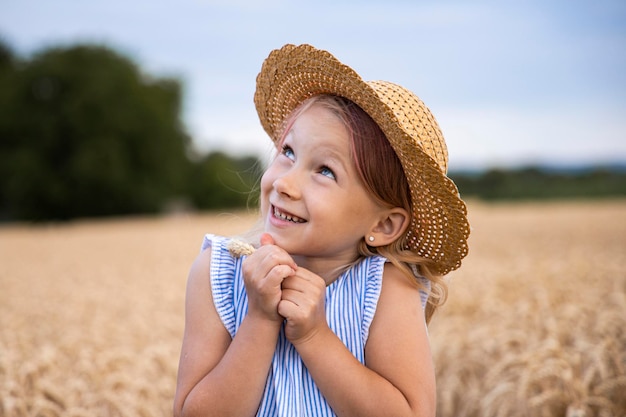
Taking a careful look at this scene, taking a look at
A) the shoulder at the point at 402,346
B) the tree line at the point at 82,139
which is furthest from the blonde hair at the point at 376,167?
the tree line at the point at 82,139

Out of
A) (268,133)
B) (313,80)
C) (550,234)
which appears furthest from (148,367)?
(550,234)

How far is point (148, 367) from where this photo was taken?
4086mm

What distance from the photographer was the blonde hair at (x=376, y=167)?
2.05m

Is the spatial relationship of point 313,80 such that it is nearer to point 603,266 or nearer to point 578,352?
point 578,352

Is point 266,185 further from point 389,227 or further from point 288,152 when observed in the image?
point 389,227

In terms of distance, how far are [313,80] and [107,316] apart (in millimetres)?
4676

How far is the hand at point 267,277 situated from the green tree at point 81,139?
113 ft

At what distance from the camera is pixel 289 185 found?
1.98 metres

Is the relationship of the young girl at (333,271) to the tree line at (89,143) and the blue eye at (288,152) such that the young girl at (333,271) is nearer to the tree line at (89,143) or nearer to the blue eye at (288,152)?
the blue eye at (288,152)

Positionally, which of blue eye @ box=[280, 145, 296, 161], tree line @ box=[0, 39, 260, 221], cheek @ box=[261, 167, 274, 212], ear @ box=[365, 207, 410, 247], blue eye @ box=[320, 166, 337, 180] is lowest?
tree line @ box=[0, 39, 260, 221]

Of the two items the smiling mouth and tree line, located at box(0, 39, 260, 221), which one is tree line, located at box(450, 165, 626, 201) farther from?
the smiling mouth

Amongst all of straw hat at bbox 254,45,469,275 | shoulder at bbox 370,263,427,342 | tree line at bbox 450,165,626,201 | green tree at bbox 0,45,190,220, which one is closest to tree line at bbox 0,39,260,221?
green tree at bbox 0,45,190,220

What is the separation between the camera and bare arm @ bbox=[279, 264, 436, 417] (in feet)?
6.15

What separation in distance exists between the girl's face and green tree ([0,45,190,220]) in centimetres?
3429
